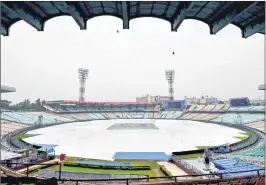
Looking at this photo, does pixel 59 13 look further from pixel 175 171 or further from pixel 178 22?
pixel 175 171

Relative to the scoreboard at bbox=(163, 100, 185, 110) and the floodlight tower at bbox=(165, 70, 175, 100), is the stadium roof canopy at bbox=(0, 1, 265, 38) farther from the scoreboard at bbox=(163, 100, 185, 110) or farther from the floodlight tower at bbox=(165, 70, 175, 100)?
the floodlight tower at bbox=(165, 70, 175, 100)

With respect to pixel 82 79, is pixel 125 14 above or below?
below

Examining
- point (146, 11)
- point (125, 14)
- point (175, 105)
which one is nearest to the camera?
point (125, 14)

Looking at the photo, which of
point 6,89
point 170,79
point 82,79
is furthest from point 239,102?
point 6,89

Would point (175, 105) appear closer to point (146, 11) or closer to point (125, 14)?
point (146, 11)

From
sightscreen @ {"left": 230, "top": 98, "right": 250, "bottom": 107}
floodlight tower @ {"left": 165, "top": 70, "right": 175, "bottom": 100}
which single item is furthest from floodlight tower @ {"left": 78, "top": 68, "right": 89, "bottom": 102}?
sightscreen @ {"left": 230, "top": 98, "right": 250, "bottom": 107}

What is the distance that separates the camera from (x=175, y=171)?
19.6 meters

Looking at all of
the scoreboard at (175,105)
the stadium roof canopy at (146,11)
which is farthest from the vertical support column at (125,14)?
the scoreboard at (175,105)

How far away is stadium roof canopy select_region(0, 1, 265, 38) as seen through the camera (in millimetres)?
4359

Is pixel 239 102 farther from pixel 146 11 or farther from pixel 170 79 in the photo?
pixel 146 11

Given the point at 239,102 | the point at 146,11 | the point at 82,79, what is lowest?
the point at 239,102

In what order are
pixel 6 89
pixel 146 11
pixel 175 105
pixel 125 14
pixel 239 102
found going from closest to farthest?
1. pixel 125 14
2. pixel 146 11
3. pixel 6 89
4. pixel 239 102
5. pixel 175 105

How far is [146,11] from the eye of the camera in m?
4.95

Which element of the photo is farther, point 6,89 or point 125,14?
point 6,89
